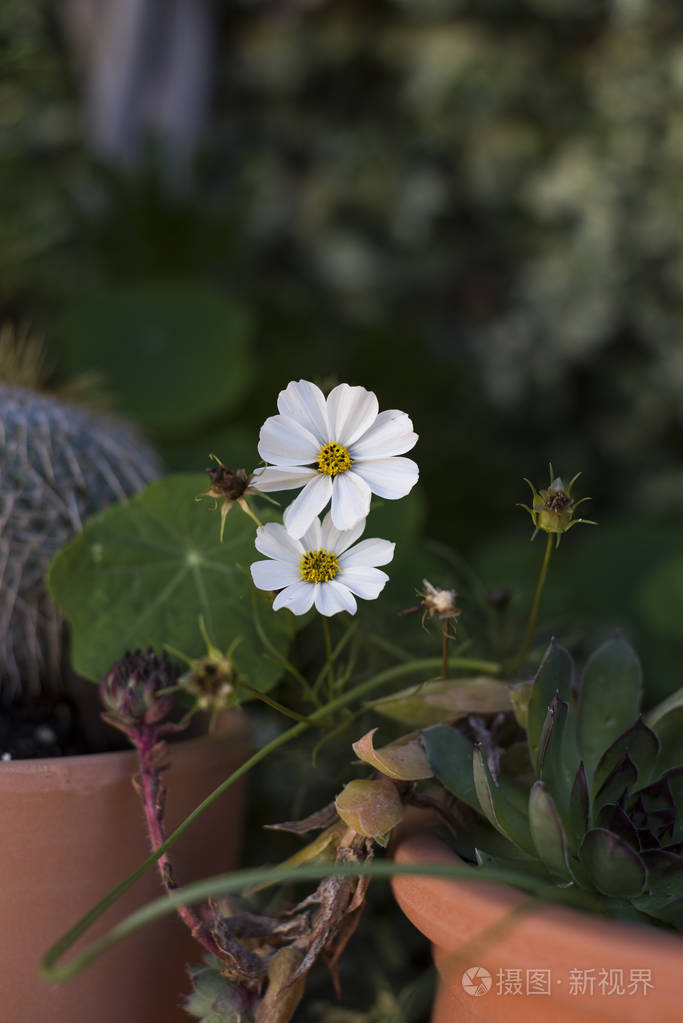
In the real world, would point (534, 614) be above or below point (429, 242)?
below

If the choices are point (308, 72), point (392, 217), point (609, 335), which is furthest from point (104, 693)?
point (308, 72)

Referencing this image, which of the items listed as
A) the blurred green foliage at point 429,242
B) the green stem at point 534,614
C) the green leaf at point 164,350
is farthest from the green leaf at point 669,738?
the green leaf at point 164,350

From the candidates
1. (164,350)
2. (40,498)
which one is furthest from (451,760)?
(164,350)

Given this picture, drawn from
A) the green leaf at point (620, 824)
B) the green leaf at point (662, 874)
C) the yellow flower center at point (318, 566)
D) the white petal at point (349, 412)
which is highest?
the white petal at point (349, 412)

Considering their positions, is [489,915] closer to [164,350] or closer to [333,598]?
[333,598]

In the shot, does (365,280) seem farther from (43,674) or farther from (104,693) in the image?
(104,693)

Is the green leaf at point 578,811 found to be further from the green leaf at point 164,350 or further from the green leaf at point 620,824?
the green leaf at point 164,350
